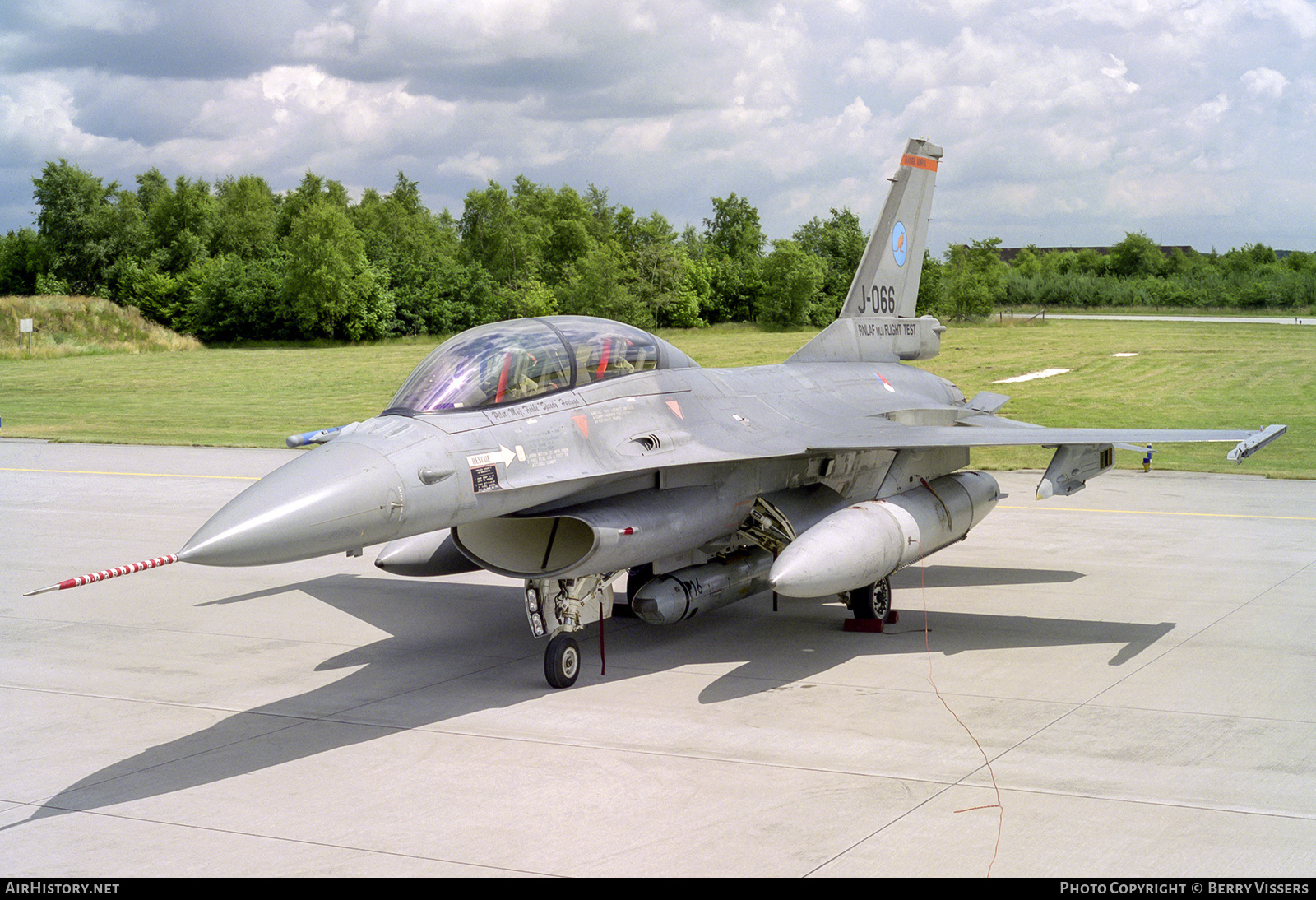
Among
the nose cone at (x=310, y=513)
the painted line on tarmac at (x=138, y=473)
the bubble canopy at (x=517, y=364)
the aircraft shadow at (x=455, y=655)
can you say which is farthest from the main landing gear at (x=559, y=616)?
the painted line on tarmac at (x=138, y=473)

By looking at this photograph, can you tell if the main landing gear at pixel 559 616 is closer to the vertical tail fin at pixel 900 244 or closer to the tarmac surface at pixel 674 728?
the tarmac surface at pixel 674 728

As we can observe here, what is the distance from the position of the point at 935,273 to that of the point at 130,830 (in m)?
82.3

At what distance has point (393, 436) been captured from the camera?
297 inches

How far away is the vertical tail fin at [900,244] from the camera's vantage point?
13.2 metres

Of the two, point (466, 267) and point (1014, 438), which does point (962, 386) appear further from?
point (466, 267)

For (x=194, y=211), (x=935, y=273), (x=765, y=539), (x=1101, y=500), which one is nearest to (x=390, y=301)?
(x=194, y=211)

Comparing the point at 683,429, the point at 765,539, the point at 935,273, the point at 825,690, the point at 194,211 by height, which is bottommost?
the point at 825,690

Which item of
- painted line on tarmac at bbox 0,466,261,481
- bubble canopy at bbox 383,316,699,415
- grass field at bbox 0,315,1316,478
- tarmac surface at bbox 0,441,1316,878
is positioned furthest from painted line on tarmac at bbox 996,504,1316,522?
painted line on tarmac at bbox 0,466,261,481

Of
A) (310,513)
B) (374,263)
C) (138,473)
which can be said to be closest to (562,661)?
(310,513)

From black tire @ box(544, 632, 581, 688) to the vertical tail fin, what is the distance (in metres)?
6.03

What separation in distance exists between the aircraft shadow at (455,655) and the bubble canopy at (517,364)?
2.19 metres

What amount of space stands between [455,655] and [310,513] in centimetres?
342

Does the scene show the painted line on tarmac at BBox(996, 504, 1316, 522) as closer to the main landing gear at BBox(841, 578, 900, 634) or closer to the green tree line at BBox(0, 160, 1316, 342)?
the main landing gear at BBox(841, 578, 900, 634)

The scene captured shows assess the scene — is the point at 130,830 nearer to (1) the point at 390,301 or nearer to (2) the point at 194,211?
(1) the point at 390,301
